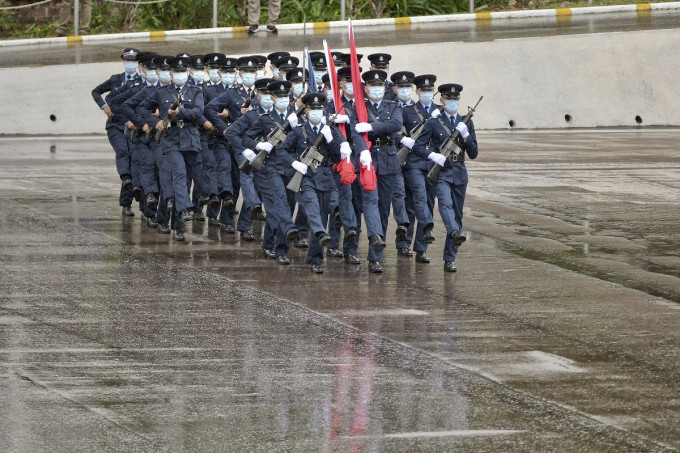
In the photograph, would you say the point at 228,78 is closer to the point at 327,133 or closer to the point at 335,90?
the point at 335,90

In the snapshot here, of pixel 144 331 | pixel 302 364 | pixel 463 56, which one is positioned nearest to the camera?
pixel 302 364

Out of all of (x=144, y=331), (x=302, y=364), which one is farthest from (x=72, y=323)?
(x=302, y=364)

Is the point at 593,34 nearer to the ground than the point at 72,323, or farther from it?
farther from it

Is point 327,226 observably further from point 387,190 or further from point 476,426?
point 476,426

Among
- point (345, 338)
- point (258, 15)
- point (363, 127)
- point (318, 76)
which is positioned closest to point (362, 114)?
point (363, 127)

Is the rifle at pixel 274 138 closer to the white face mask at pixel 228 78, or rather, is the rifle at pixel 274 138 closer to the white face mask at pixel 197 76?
the white face mask at pixel 197 76

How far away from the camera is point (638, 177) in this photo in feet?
60.0

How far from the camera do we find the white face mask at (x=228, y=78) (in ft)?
50.0

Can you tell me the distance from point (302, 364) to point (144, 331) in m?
1.52

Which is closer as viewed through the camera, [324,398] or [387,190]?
→ [324,398]

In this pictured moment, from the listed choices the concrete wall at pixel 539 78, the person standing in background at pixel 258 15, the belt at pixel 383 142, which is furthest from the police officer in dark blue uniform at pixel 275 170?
the person standing in background at pixel 258 15

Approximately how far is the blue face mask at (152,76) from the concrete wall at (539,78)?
302 inches

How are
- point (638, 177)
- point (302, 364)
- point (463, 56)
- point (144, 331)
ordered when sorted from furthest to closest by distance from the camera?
point (463, 56)
point (638, 177)
point (144, 331)
point (302, 364)

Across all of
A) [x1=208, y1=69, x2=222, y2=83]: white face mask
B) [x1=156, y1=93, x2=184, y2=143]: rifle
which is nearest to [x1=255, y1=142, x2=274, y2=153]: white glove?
[x1=156, y1=93, x2=184, y2=143]: rifle
